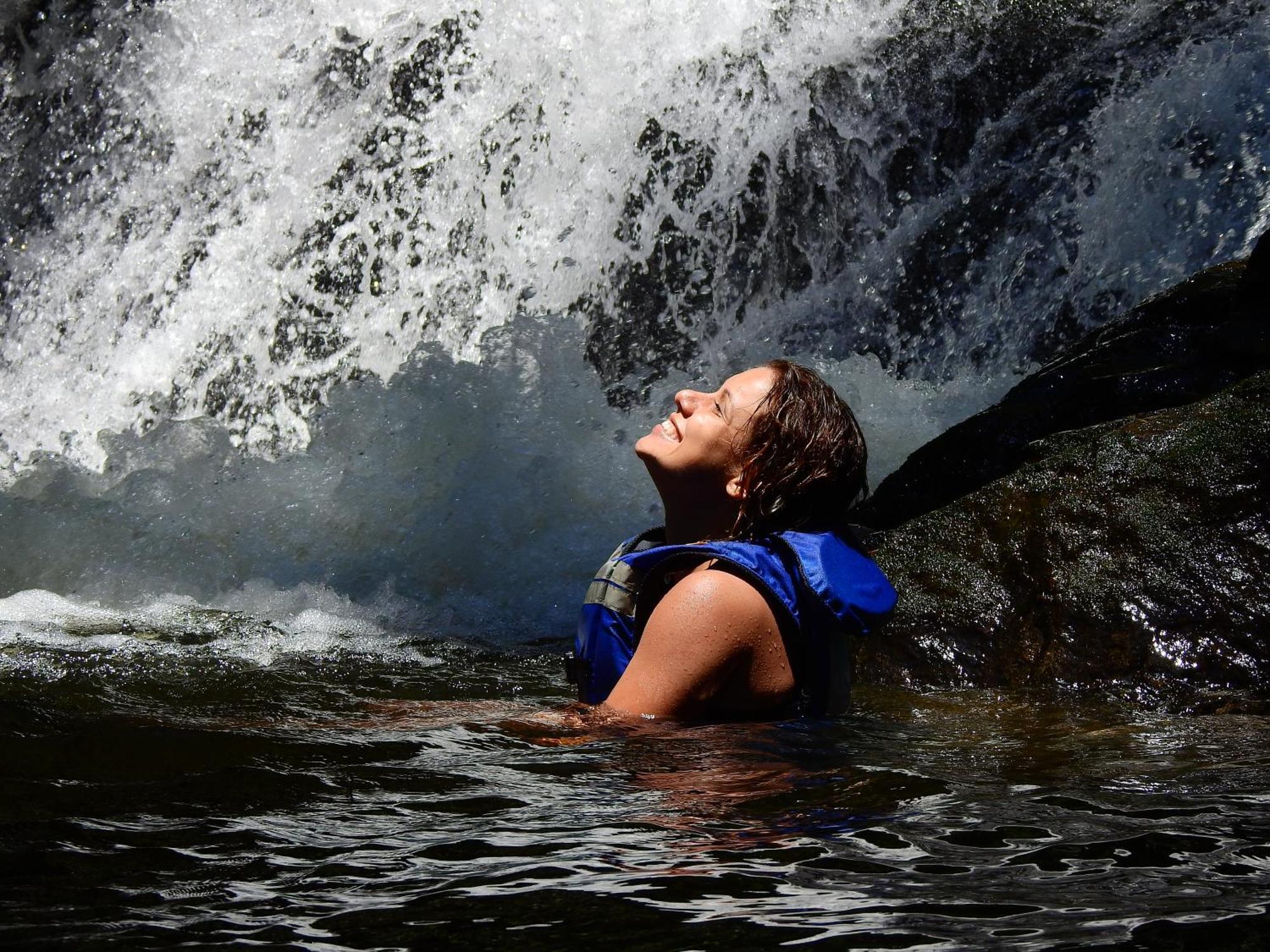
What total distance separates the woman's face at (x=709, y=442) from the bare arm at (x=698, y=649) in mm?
328

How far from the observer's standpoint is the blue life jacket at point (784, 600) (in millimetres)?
2646

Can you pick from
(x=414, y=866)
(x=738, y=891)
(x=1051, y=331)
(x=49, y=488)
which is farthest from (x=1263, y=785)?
(x=49, y=488)

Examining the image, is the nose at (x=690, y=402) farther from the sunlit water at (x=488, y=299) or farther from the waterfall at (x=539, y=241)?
the waterfall at (x=539, y=241)

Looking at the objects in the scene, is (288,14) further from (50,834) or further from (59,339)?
(50,834)

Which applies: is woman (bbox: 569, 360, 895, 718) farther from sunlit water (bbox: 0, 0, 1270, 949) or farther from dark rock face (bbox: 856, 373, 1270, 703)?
dark rock face (bbox: 856, 373, 1270, 703)

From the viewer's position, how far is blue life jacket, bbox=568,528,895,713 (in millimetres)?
2646

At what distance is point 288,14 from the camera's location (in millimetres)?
8328

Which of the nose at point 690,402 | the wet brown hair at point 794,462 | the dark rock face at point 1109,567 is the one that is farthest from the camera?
the dark rock face at point 1109,567

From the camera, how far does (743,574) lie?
265cm

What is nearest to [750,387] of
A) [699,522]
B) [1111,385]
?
[699,522]

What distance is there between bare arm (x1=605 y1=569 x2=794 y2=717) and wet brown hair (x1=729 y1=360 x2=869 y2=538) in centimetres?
27

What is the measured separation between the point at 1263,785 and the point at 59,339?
24.0 feet

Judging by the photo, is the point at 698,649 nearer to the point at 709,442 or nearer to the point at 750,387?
the point at 709,442

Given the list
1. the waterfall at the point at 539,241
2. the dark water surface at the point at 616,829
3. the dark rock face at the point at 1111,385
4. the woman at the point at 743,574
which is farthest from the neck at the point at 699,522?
the waterfall at the point at 539,241
